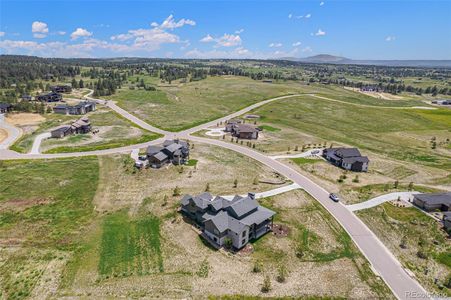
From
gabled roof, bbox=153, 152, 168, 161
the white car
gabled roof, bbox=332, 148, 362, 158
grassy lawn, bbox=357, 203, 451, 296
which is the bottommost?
grassy lawn, bbox=357, 203, 451, 296

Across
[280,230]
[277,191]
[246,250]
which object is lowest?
[246,250]

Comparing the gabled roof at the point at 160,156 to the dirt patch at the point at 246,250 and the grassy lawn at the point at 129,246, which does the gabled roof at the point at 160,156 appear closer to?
the grassy lawn at the point at 129,246

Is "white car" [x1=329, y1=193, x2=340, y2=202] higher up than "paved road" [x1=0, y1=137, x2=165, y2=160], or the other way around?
"paved road" [x1=0, y1=137, x2=165, y2=160]

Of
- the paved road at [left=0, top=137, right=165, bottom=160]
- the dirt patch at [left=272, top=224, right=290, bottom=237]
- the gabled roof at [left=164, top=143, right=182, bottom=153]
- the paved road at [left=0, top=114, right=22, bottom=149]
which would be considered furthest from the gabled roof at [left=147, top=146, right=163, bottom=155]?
the paved road at [left=0, top=114, right=22, bottom=149]

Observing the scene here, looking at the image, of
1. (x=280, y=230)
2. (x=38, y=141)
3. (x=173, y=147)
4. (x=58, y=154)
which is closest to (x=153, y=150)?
(x=173, y=147)

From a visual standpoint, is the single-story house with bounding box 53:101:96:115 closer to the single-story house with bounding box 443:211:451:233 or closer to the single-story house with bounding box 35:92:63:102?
the single-story house with bounding box 35:92:63:102

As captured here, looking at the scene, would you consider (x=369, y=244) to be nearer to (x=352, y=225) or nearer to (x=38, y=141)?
(x=352, y=225)

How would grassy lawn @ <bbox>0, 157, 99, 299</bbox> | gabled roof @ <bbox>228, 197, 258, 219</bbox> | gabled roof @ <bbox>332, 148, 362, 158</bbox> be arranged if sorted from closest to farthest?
grassy lawn @ <bbox>0, 157, 99, 299</bbox> < gabled roof @ <bbox>228, 197, 258, 219</bbox> < gabled roof @ <bbox>332, 148, 362, 158</bbox>

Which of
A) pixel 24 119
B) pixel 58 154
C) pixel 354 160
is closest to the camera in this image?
pixel 354 160
